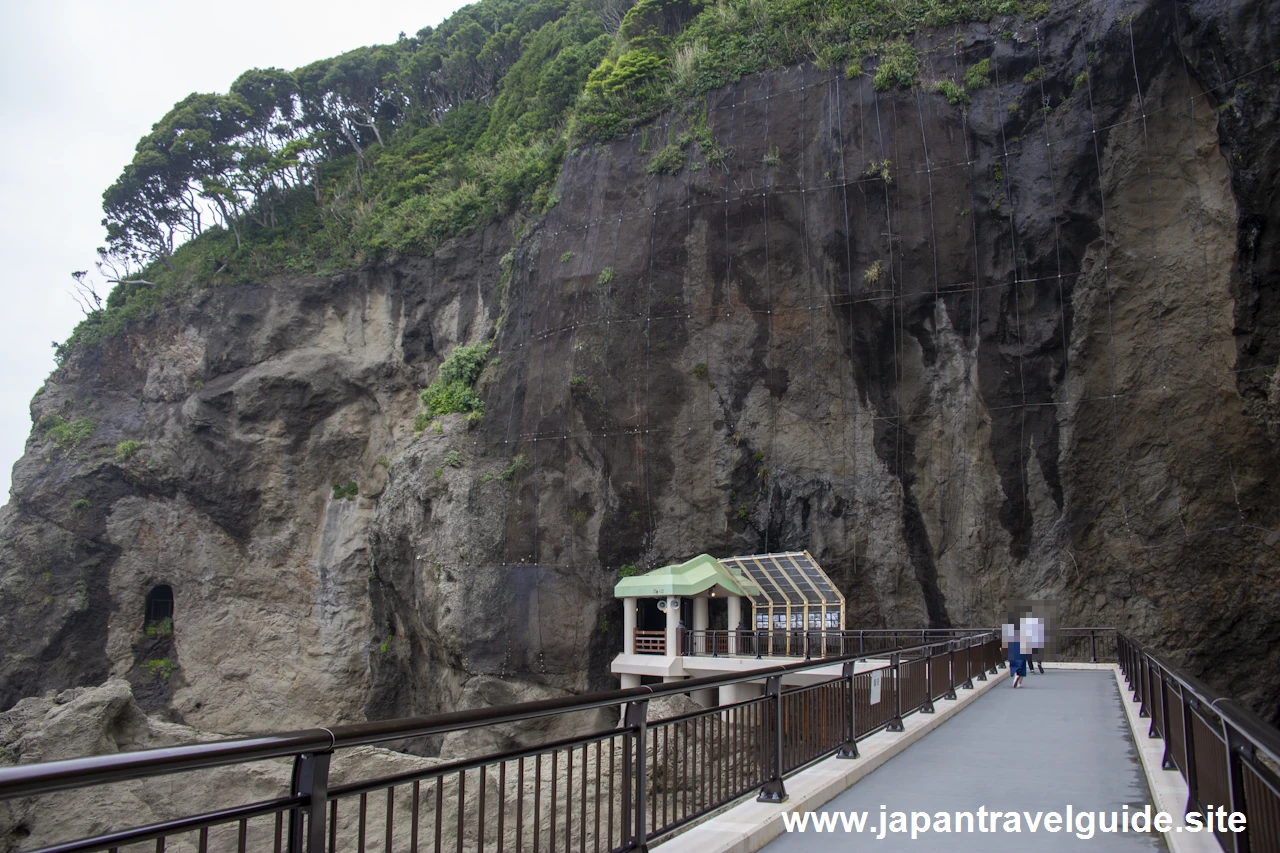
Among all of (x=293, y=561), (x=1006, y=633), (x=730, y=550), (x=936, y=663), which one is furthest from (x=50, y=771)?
(x=293, y=561)

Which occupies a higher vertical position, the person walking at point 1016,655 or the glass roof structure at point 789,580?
the glass roof structure at point 789,580

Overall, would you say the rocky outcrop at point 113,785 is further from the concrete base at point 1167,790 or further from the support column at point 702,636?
the concrete base at point 1167,790

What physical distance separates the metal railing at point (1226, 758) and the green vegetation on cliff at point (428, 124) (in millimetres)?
27507

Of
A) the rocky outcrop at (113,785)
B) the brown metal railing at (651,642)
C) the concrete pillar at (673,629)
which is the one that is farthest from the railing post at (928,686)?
the brown metal railing at (651,642)

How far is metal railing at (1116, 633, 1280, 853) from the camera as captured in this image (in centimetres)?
413

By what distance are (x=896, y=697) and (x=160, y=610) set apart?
37427 mm

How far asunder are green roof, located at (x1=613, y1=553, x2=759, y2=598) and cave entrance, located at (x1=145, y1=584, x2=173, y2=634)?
74.4 ft

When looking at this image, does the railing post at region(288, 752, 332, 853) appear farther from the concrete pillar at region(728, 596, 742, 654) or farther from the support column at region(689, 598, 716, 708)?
the concrete pillar at region(728, 596, 742, 654)

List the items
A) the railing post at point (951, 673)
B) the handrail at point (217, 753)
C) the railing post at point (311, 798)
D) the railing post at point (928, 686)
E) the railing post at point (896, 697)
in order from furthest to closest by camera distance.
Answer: the railing post at point (951, 673), the railing post at point (928, 686), the railing post at point (896, 697), the railing post at point (311, 798), the handrail at point (217, 753)

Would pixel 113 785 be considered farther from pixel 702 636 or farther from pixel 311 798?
pixel 311 798

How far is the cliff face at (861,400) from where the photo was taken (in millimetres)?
24203

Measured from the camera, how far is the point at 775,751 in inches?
289

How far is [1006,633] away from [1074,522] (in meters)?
8.42

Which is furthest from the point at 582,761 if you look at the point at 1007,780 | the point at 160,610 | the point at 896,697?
the point at 160,610
